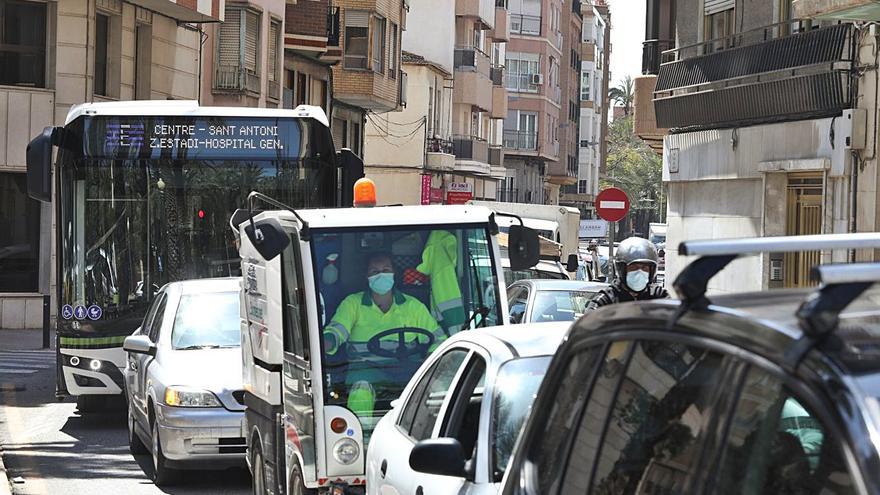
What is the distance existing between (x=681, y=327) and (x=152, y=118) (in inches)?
525

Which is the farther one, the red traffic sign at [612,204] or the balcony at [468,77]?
the balcony at [468,77]

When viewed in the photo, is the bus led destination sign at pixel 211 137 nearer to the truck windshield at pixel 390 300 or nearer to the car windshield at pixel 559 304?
the car windshield at pixel 559 304

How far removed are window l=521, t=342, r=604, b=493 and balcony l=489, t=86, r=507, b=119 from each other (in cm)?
7440

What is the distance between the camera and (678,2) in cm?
3062

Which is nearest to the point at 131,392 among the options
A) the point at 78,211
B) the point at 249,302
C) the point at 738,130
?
the point at 78,211

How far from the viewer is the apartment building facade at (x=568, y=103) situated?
10131 cm

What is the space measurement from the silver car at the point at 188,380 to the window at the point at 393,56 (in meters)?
38.8

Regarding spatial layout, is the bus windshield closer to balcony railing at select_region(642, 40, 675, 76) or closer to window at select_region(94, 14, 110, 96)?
balcony railing at select_region(642, 40, 675, 76)

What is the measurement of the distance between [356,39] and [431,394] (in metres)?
44.7

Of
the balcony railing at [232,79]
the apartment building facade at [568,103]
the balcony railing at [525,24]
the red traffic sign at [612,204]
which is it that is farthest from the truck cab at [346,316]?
the apartment building facade at [568,103]

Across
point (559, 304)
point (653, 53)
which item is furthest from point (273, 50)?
point (559, 304)

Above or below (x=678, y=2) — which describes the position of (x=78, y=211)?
below

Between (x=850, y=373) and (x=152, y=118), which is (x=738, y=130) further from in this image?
(x=850, y=373)

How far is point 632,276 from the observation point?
855 centimetres
